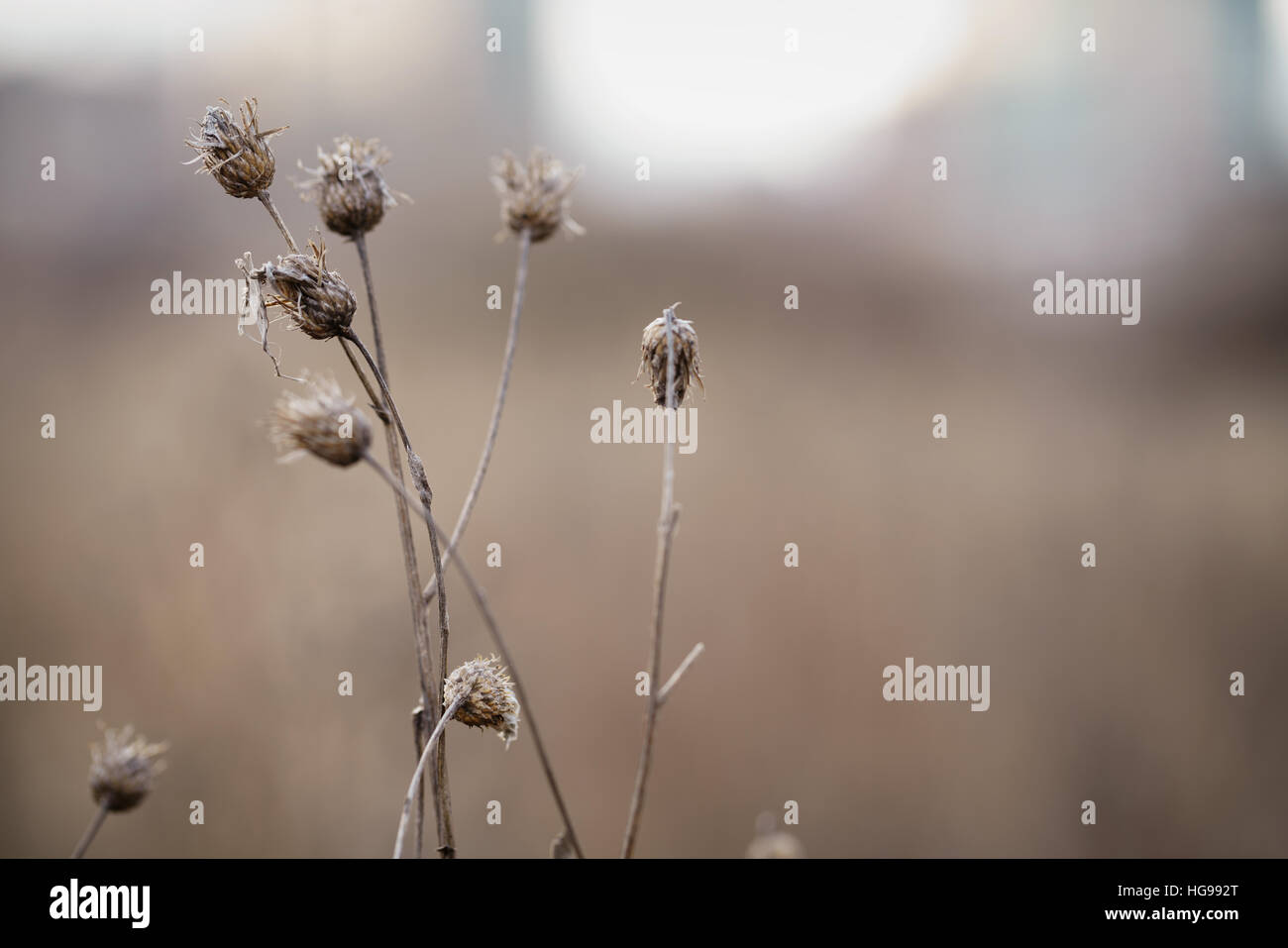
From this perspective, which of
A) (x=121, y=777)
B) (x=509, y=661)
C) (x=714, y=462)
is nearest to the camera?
(x=509, y=661)

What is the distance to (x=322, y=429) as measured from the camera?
1.43 ft

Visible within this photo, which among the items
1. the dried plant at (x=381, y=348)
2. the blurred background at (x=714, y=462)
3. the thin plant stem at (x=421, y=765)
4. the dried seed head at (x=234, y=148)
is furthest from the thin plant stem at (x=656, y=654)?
the blurred background at (x=714, y=462)

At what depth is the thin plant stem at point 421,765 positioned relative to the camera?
1.29ft

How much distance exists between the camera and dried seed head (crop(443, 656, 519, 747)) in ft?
1.62

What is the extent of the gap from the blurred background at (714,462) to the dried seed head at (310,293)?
1972mm

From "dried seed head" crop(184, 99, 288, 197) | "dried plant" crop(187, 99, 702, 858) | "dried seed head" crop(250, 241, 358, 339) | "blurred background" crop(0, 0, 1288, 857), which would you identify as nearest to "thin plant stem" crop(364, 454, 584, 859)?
"dried plant" crop(187, 99, 702, 858)

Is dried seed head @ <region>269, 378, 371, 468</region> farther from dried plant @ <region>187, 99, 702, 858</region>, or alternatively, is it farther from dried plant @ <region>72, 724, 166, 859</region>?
dried plant @ <region>72, 724, 166, 859</region>

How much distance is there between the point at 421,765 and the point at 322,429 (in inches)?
7.4

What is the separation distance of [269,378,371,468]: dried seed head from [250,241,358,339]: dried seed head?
0.29 ft

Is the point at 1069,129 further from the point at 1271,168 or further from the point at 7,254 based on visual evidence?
the point at 7,254

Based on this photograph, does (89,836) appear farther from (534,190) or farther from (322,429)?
(534,190)

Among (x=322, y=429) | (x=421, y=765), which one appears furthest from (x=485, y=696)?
(x=322, y=429)

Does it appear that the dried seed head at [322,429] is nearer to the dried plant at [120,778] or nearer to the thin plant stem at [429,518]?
the thin plant stem at [429,518]
